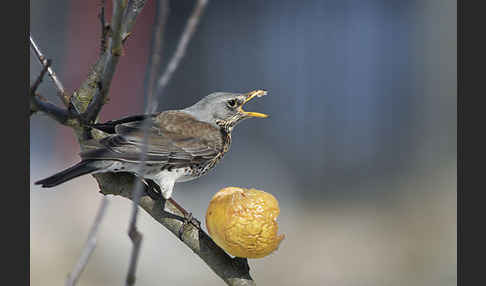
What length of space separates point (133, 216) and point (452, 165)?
4.24 metres

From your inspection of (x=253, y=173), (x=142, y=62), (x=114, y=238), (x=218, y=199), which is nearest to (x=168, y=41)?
(x=142, y=62)

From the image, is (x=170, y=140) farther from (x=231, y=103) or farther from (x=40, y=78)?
(x=40, y=78)

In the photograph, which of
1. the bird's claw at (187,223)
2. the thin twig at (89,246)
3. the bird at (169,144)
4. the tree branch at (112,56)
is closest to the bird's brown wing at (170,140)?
the bird at (169,144)

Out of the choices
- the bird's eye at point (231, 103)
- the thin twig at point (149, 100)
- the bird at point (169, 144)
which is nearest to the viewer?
the thin twig at point (149, 100)

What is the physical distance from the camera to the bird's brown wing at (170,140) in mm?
1247

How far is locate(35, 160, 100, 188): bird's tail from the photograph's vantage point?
944 mm

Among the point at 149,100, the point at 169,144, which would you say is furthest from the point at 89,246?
the point at 169,144

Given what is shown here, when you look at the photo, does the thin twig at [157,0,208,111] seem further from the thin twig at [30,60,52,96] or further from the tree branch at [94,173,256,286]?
the tree branch at [94,173,256,286]

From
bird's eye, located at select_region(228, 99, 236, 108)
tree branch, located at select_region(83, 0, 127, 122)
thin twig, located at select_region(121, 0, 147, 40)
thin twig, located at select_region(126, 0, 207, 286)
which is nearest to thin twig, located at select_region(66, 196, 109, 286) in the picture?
thin twig, located at select_region(126, 0, 207, 286)

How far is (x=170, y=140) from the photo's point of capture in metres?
1.48

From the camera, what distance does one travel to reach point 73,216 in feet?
11.8

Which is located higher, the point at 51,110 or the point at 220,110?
the point at 51,110

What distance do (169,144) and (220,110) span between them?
23 cm

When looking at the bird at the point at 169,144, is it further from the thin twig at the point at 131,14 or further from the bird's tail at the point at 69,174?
the thin twig at the point at 131,14
